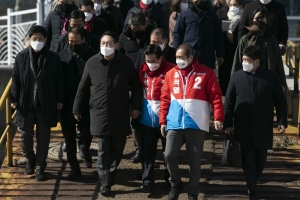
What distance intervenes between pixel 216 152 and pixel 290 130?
1.55 metres

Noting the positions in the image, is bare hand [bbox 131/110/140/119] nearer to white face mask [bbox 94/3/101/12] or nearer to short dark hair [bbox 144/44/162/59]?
short dark hair [bbox 144/44/162/59]

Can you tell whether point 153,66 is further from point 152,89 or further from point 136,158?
point 136,158

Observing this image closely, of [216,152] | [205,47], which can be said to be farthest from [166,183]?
[205,47]

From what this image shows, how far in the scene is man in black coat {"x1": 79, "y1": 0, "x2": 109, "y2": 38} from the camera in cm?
1155

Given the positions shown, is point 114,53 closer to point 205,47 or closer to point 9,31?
point 205,47

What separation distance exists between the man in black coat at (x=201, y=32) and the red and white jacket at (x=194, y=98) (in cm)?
213

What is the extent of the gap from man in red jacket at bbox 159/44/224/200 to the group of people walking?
0.01 m

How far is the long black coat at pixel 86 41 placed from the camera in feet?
34.5

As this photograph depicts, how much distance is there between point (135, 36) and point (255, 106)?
186 centimetres

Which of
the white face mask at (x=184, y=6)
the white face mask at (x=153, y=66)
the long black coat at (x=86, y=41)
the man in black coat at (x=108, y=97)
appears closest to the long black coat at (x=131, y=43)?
the long black coat at (x=86, y=41)

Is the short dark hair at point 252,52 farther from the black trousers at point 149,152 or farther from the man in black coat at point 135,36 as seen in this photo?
the man in black coat at point 135,36

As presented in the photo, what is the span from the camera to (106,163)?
9.70 m

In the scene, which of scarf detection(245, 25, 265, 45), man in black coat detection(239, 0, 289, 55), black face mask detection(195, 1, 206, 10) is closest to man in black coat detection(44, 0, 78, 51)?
black face mask detection(195, 1, 206, 10)

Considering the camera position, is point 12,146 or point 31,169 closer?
point 31,169
